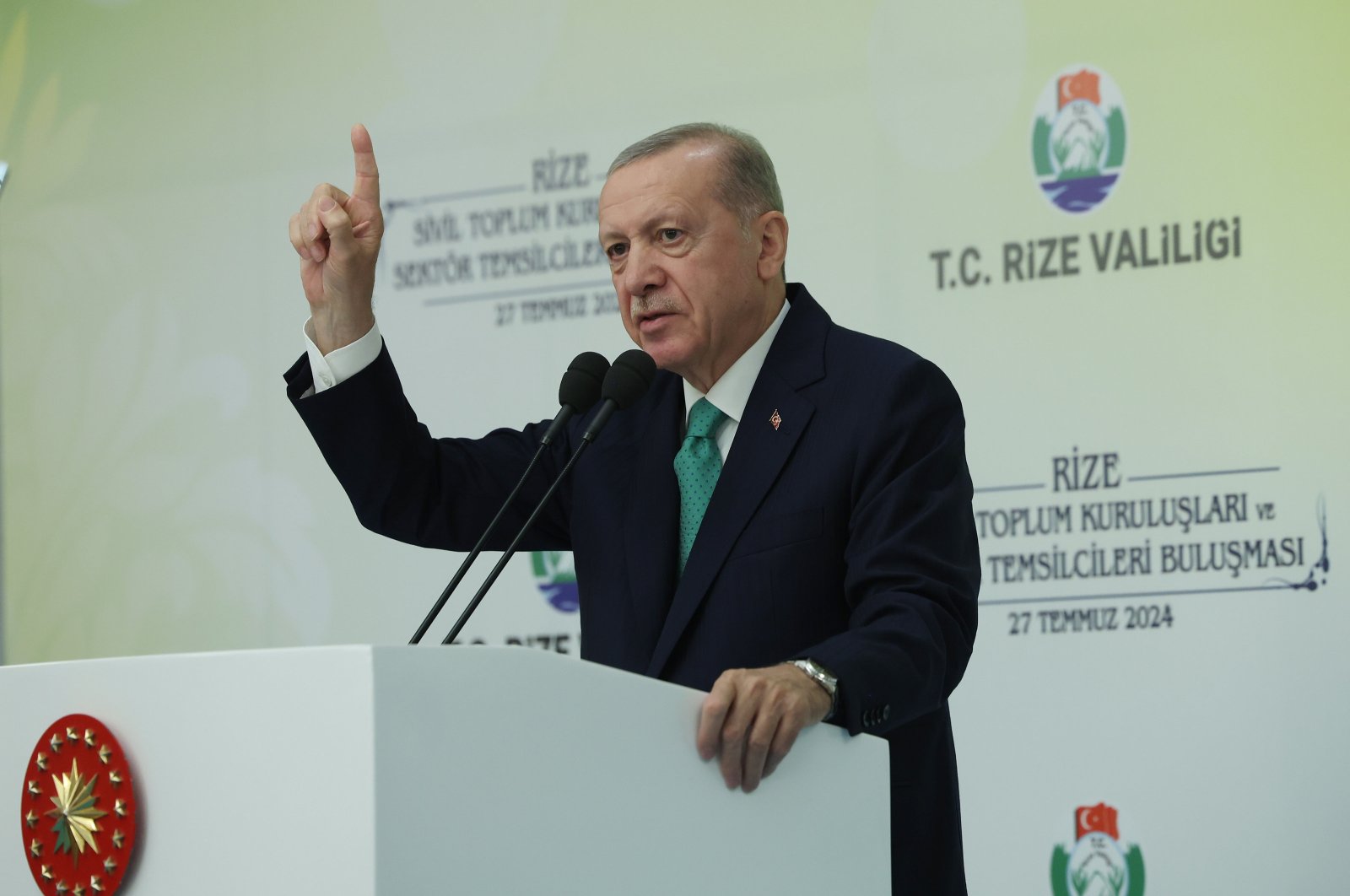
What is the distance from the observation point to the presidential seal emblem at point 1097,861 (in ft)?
10.5

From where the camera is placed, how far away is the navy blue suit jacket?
5.61 ft

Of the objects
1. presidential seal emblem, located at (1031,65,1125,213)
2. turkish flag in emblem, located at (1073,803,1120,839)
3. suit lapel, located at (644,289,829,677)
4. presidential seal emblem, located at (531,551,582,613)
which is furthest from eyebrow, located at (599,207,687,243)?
presidential seal emblem, located at (531,551,582,613)

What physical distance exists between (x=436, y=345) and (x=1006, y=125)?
5.14ft

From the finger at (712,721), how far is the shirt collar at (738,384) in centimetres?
68

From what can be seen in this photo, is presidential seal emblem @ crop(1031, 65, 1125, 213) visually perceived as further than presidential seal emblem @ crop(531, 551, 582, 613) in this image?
No

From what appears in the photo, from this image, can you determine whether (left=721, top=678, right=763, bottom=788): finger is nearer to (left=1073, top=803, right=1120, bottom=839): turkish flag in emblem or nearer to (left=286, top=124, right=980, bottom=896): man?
(left=286, top=124, right=980, bottom=896): man

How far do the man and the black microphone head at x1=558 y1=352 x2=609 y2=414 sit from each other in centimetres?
16

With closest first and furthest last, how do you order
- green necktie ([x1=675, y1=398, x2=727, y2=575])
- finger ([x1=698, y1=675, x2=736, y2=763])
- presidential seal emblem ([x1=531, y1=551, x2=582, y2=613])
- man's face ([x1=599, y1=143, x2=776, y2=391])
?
finger ([x1=698, y1=675, x2=736, y2=763]), green necktie ([x1=675, y1=398, x2=727, y2=575]), man's face ([x1=599, y1=143, x2=776, y2=391]), presidential seal emblem ([x1=531, y1=551, x2=582, y2=613])

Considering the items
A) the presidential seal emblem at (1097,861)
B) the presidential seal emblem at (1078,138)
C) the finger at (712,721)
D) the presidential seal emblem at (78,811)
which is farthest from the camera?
the presidential seal emblem at (1078,138)

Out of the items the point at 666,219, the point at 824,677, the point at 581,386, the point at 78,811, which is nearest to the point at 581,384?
the point at 581,386

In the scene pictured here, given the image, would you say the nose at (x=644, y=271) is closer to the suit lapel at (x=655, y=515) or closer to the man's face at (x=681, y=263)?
the man's face at (x=681, y=263)

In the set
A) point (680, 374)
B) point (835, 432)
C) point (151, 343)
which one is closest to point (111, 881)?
point (835, 432)

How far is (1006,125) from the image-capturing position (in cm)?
346

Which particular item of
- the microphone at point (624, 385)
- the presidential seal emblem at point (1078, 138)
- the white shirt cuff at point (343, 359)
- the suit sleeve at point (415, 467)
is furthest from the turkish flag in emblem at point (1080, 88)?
the white shirt cuff at point (343, 359)
